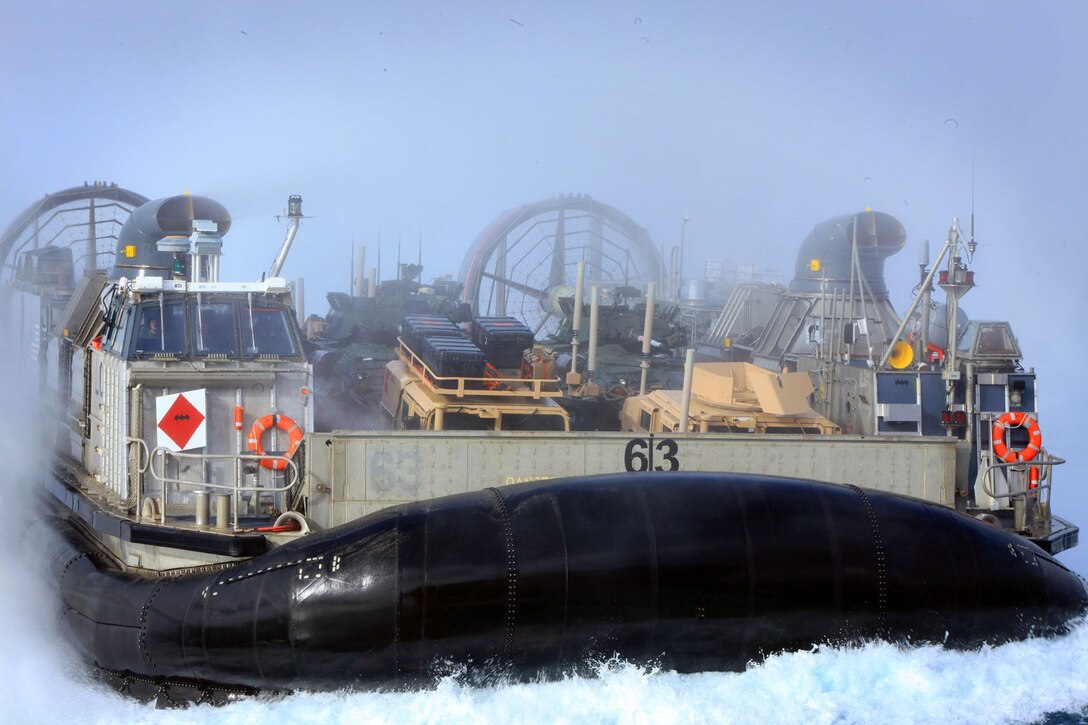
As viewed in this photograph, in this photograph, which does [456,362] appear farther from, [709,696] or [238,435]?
[709,696]

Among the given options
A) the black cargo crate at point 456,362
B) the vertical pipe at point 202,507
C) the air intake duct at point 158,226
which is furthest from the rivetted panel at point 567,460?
the air intake duct at point 158,226

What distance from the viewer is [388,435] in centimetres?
Result: 1057

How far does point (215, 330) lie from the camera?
1151 cm

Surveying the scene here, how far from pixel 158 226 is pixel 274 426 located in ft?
20.5

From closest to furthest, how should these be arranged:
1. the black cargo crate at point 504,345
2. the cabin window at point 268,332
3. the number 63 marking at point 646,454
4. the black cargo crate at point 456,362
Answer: the number 63 marking at point 646,454, the cabin window at point 268,332, the black cargo crate at point 456,362, the black cargo crate at point 504,345

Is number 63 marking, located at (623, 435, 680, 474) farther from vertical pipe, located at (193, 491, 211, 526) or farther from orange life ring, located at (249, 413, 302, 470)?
vertical pipe, located at (193, 491, 211, 526)

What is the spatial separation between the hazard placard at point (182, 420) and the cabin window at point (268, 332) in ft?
2.56

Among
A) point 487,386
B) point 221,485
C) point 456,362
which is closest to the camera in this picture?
point 221,485

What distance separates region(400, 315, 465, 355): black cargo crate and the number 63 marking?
451 centimetres

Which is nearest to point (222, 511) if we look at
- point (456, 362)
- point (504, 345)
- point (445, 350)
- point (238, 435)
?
point (238, 435)

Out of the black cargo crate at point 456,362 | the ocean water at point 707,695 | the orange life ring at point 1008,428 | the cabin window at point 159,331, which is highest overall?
the cabin window at point 159,331

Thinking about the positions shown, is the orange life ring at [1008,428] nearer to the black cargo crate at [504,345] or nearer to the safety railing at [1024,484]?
the safety railing at [1024,484]

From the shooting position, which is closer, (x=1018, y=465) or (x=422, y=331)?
(x=1018, y=465)

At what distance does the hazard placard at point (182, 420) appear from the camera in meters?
10.8
